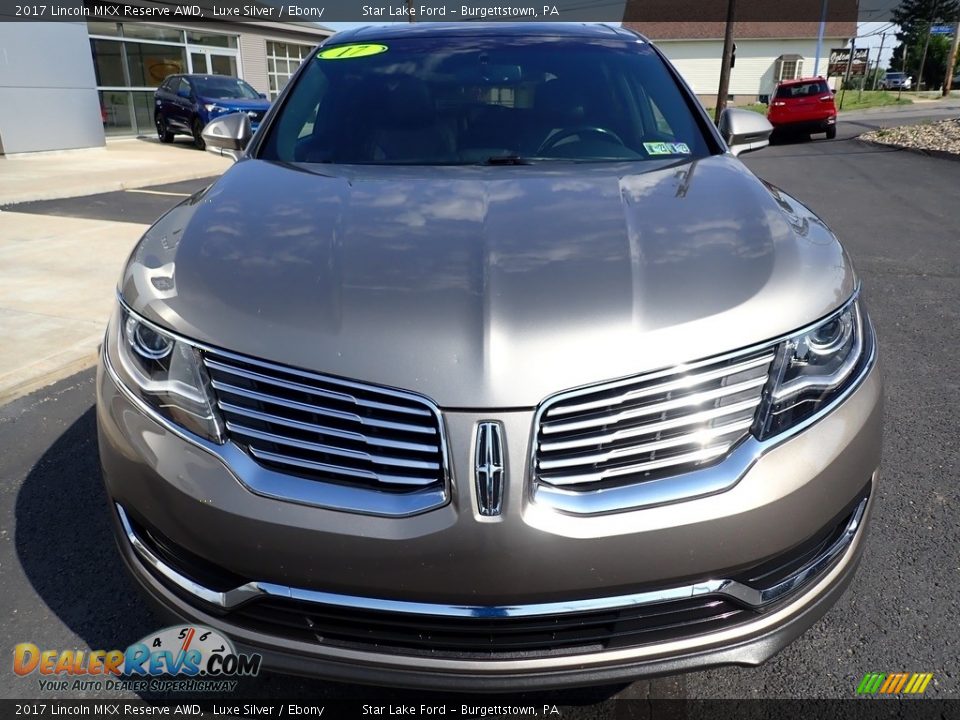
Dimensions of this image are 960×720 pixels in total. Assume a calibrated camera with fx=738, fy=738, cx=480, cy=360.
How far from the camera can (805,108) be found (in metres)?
19.0

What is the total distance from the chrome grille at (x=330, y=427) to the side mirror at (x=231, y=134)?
2.04 meters

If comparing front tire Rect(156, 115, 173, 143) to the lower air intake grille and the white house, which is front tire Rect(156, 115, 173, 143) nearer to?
the lower air intake grille

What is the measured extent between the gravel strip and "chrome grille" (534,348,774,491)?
14.0 metres

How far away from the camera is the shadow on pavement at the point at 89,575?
6.30 ft

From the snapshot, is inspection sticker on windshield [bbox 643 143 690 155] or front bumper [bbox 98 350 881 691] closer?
front bumper [bbox 98 350 881 691]

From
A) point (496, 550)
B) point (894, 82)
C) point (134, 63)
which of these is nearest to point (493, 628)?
point (496, 550)

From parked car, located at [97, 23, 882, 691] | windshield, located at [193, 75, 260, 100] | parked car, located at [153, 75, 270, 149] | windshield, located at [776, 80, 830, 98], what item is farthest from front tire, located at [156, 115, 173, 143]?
parked car, located at [97, 23, 882, 691]

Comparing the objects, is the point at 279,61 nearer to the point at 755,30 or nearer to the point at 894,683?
the point at 894,683

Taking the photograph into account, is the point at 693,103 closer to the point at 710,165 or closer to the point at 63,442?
the point at 710,165

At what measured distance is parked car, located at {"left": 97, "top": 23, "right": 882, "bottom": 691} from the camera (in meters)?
1.39

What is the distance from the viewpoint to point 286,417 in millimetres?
1490

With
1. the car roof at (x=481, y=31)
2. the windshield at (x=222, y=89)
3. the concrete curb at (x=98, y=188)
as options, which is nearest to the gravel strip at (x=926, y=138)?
the car roof at (x=481, y=31)

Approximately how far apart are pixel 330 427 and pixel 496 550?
41cm

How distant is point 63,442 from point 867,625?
3148 mm
